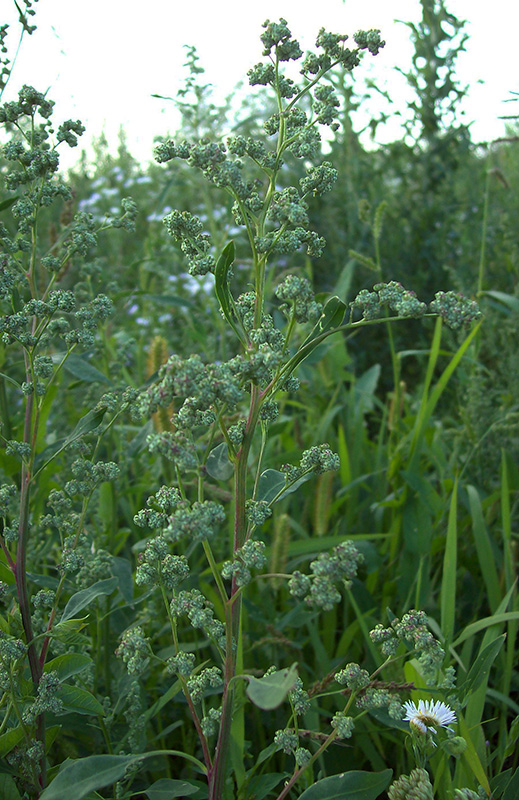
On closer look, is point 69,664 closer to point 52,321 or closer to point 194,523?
point 194,523

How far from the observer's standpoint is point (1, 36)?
118 cm

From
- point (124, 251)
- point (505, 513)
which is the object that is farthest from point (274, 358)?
point (124, 251)

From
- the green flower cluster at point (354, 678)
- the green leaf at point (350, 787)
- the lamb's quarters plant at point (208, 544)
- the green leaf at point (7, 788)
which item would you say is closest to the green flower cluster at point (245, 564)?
the lamb's quarters plant at point (208, 544)

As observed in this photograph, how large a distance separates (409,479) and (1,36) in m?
1.33

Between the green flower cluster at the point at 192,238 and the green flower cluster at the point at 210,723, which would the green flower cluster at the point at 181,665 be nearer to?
the green flower cluster at the point at 210,723

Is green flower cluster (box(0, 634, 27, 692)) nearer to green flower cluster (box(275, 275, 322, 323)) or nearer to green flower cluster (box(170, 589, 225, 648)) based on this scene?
green flower cluster (box(170, 589, 225, 648))

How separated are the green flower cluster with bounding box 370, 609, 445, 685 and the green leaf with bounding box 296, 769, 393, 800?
0.15 m

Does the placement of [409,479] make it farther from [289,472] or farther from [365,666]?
[289,472]

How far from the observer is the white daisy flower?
1001 mm

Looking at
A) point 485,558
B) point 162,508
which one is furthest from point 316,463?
point 485,558

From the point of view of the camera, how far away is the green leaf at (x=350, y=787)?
2.99 feet

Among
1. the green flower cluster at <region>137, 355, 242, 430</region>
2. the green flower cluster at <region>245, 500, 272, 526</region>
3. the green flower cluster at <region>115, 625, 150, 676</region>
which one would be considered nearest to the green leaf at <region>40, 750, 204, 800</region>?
the green flower cluster at <region>115, 625, 150, 676</region>

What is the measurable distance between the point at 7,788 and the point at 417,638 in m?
0.67

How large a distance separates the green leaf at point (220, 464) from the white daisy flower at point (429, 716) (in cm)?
44
